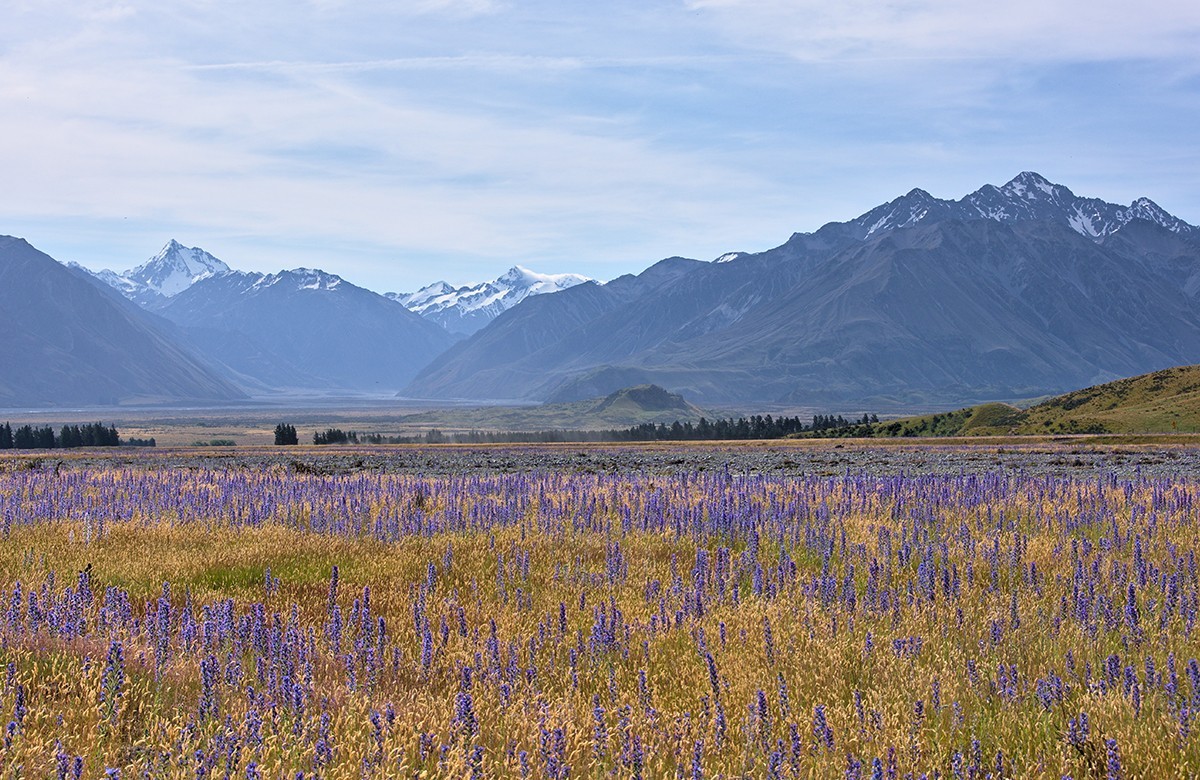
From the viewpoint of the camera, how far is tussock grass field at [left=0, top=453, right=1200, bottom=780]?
5.56 meters

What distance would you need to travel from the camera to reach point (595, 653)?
7531mm

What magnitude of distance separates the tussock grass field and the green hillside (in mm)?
52241

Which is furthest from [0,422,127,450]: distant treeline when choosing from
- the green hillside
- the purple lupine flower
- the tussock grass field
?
the purple lupine flower

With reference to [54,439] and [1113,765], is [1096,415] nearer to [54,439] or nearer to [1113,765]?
[1113,765]

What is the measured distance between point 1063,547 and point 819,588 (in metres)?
4.75

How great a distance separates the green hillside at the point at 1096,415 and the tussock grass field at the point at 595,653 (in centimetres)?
5224

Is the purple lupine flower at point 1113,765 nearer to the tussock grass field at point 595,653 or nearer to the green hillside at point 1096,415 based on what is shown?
the tussock grass field at point 595,653

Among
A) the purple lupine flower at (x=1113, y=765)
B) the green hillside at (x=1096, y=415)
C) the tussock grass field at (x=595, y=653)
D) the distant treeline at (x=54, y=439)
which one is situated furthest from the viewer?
the distant treeline at (x=54, y=439)

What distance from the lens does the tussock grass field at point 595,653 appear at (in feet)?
18.2

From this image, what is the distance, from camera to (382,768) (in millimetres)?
5137

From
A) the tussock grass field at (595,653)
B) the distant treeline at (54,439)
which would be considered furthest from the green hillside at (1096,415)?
the distant treeline at (54,439)

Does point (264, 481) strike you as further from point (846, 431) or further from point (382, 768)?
point (846, 431)

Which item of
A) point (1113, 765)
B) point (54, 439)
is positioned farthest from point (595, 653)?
point (54, 439)

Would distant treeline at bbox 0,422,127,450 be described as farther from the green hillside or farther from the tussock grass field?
the tussock grass field
